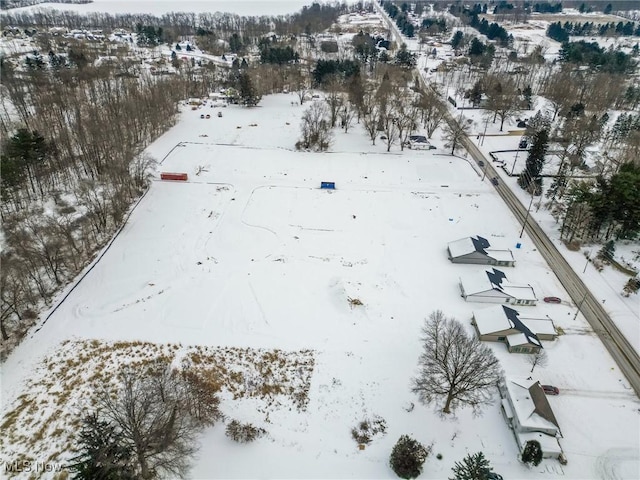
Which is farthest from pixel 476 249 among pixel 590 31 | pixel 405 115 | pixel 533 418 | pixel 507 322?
pixel 590 31

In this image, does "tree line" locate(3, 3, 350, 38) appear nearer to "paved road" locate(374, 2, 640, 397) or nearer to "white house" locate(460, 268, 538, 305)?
"paved road" locate(374, 2, 640, 397)

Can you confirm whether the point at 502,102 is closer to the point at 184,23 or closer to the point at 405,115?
the point at 405,115

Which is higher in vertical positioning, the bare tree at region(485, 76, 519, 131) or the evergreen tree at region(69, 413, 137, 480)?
the bare tree at region(485, 76, 519, 131)

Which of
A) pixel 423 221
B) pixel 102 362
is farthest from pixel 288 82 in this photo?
pixel 102 362

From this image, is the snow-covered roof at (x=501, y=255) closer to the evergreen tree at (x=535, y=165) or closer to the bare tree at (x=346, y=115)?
the evergreen tree at (x=535, y=165)

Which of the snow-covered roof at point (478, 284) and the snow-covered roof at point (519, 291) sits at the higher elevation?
the snow-covered roof at point (478, 284)

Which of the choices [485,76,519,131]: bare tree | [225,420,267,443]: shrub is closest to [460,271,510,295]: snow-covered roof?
[225,420,267,443]: shrub

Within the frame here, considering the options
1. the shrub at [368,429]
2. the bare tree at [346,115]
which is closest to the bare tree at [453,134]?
the bare tree at [346,115]
